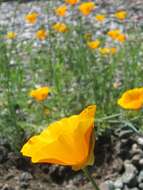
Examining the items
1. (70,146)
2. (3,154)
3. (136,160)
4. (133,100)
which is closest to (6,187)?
(3,154)

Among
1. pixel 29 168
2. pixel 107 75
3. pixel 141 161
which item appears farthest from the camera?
pixel 107 75

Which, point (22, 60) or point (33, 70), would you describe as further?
point (22, 60)

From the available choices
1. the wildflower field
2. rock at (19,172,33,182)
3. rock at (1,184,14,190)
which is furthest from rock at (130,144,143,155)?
rock at (1,184,14,190)

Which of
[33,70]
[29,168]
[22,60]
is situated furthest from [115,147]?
[22,60]

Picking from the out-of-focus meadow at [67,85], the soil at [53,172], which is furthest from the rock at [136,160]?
the out-of-focus meadow at [67,85]

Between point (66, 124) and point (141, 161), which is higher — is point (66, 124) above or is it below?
above

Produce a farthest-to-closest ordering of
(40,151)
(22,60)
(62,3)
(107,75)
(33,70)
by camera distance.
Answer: (62,3) < (22,60) < (33,70) < (107,75) < (40,151)

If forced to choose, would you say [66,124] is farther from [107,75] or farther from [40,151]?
[107,75]
